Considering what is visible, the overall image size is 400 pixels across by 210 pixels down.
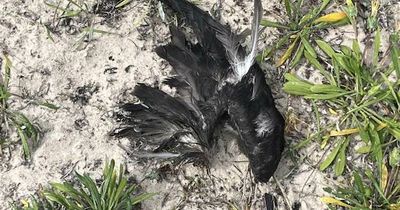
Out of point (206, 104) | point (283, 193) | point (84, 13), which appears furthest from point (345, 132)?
point (84, 13)

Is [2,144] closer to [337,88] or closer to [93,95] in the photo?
[93,95]

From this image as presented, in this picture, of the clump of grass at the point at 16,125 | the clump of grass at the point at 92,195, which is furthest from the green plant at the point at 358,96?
the clump of grass at the point at 16,125

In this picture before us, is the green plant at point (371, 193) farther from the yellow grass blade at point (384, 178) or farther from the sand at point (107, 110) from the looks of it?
the sand at point (107, 110)

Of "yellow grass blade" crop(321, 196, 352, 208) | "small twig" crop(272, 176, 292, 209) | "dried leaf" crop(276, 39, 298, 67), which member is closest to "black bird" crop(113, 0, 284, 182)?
"small twig" crop(272, 176, 292, 209)

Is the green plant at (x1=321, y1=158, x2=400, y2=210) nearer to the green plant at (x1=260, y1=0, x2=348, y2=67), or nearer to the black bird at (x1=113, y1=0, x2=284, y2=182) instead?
the black bird at (x1=113, y1=0, x2=284, y2=182)

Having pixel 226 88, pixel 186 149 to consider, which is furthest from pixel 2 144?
pixel 226 88
